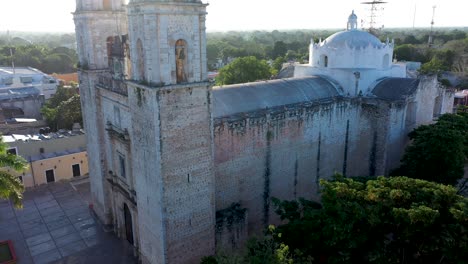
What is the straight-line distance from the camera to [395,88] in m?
23.9

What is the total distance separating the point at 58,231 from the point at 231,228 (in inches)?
425

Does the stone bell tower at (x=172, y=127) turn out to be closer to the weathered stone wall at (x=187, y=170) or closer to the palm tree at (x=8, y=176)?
the weathered stone wall at (x=187, y=170)

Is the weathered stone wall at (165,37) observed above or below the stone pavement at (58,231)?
above

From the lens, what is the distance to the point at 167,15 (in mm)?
13219

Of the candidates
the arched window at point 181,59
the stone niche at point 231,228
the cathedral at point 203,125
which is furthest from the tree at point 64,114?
the arched window at point 181,59

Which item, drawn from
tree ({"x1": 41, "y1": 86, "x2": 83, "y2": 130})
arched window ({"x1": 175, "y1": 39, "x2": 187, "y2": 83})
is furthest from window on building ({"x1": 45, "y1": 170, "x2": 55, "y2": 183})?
arched window ({"x1": 175, "y1": 39, "x2": 187, "y2": 83})

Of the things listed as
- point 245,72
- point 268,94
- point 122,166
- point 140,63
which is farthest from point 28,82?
point 140,63

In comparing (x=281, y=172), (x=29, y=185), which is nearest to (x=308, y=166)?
(x=281, y=172)

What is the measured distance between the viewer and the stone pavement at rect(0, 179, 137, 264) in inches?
749

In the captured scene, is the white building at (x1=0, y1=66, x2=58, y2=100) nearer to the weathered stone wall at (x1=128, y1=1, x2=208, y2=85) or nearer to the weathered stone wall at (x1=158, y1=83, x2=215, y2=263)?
the weathered stone wall at (x1=128, y1=1, x2=208, y2=85)

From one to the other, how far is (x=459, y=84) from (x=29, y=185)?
5625 centimetres

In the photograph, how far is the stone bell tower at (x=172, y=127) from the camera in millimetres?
13445

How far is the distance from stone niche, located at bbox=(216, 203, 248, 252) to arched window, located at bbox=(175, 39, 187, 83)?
644 centimetres

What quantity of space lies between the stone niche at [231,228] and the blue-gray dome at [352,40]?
13.5 meters
